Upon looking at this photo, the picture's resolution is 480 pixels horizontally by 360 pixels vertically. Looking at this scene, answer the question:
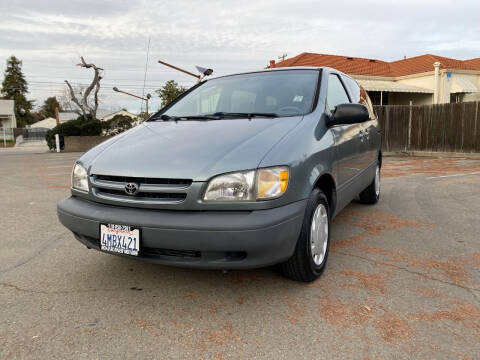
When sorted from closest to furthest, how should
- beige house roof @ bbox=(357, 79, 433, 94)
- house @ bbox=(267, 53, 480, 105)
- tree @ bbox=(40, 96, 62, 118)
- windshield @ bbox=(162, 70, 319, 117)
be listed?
1. windshield @ bbox=(162, 70, 319, 117)
2. beige house roof @ bbox=(357, 79, 433, 94)
3. house @ bbox=(267, 53, 480, 105)
4. tree @ bbox=(40, 96, 62, 118)

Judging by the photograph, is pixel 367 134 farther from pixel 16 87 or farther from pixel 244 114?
pixel 16 87

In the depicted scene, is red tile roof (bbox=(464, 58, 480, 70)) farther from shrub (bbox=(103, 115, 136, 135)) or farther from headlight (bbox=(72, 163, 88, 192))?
headlight (bbox=(72, 163, 88, 192))

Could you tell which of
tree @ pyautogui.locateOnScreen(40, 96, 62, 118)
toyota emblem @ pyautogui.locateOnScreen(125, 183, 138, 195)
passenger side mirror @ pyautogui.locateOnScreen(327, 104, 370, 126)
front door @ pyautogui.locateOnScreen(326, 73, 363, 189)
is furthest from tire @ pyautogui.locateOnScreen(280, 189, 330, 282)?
tree @ pyautogui.locateOnScreen(40, 96, 62, 118)

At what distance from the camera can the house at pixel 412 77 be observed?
2358 cm

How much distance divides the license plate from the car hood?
0.34 metres

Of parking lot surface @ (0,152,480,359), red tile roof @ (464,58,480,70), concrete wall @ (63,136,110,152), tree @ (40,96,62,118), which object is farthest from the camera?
tree @ (40,96,62,118)

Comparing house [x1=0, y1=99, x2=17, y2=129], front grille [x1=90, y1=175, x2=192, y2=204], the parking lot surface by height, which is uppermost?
house [x1=0, y1=99, x2=17, y2=129]

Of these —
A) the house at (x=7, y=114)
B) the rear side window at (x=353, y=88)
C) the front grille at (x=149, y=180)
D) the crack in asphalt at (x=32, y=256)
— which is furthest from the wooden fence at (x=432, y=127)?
the house at (x=7, y=114)

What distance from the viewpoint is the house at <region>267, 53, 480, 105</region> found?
2358 cm

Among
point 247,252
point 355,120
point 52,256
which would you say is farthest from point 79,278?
point 355,120

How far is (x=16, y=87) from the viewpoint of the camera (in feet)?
223

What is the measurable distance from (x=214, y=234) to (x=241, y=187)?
0.32 m

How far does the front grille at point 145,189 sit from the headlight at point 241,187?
158mm

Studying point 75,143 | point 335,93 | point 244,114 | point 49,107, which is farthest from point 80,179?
point 49,107
